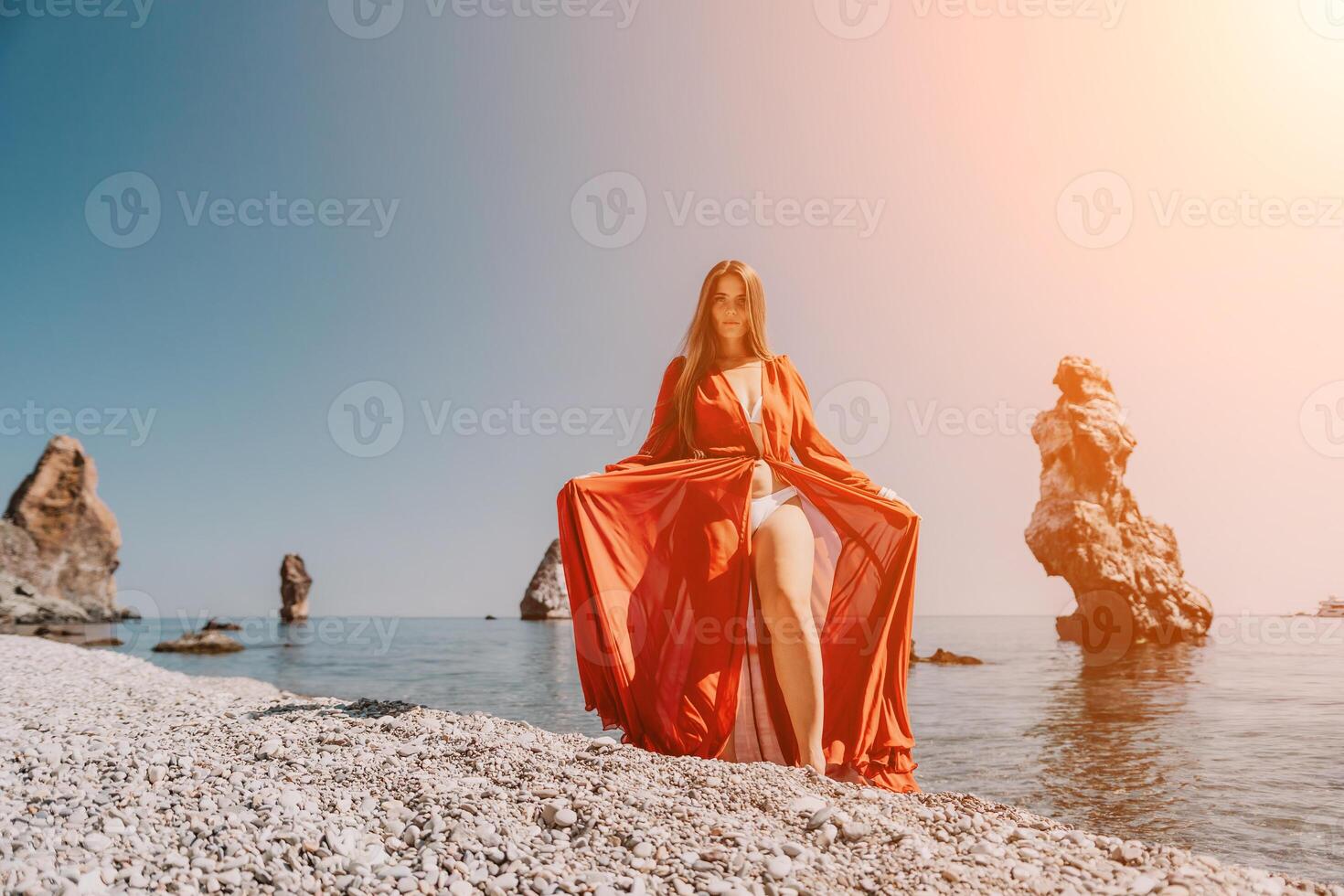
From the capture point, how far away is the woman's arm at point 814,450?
5039 millimetres

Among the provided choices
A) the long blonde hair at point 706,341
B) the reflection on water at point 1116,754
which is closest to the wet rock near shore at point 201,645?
the reflection on water at point 1116,754

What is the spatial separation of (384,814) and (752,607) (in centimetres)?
238

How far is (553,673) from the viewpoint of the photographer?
1638 centimetres

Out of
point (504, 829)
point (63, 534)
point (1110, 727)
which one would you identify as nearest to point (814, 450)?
point (504, 829)

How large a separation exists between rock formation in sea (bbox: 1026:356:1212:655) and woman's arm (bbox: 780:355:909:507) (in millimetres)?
36389

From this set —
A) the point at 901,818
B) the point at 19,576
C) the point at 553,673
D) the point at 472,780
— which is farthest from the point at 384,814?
the point at 19,576

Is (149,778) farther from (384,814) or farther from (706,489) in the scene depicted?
(706,489)

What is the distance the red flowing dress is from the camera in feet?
15.0

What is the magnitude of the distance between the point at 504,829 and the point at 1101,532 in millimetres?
39990

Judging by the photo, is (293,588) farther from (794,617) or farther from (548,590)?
(794,617)

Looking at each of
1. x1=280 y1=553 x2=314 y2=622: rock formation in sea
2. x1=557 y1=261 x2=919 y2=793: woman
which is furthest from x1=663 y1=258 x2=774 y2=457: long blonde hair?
x1=280 y1=553 x2=314 y2=622: rock formation in sea

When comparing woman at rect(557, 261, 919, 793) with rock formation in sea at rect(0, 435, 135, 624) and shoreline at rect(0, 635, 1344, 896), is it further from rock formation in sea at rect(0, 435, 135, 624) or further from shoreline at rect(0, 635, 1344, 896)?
rock formation in sea at rect(0, 435, 135, 624)

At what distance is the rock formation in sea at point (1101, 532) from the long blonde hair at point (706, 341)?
3677 cm

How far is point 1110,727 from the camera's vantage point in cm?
1012
